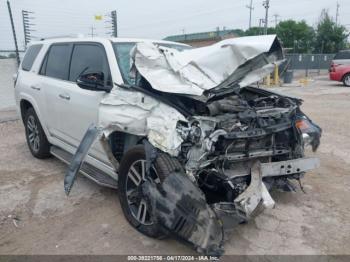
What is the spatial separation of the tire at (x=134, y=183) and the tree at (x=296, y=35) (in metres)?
47.8

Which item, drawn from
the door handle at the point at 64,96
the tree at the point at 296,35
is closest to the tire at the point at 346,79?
the door handle at the point at 64,96

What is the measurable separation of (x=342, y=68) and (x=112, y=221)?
1755cm

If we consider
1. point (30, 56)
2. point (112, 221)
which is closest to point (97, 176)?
point (112, 221)

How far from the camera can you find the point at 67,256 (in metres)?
3.27

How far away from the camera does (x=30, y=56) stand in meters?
6.09

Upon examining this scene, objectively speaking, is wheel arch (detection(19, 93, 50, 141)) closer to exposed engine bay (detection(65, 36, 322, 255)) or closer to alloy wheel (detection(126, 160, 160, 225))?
exposed engine bay (detection(65, 36, 322, 255))

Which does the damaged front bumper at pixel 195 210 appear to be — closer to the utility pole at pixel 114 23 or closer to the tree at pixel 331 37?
the utility pole at pixel 114 23

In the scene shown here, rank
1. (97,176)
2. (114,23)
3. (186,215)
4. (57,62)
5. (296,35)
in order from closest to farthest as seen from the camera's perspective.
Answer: (186,215) → (97,176) → (57,62) → (114,23) → (296,35)

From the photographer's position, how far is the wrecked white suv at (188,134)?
3.04m

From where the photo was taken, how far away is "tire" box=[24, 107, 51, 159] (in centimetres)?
573

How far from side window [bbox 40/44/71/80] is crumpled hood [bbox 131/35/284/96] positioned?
1.56 metres

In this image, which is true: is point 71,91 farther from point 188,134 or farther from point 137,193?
point 188,134

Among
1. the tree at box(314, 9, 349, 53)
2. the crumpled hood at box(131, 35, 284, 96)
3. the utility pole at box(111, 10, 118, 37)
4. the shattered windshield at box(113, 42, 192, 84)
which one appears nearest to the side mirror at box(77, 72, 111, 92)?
the shattered windshield at box(113, 42, 192, 84)

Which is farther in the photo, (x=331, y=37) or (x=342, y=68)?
(x=331, y=37)
